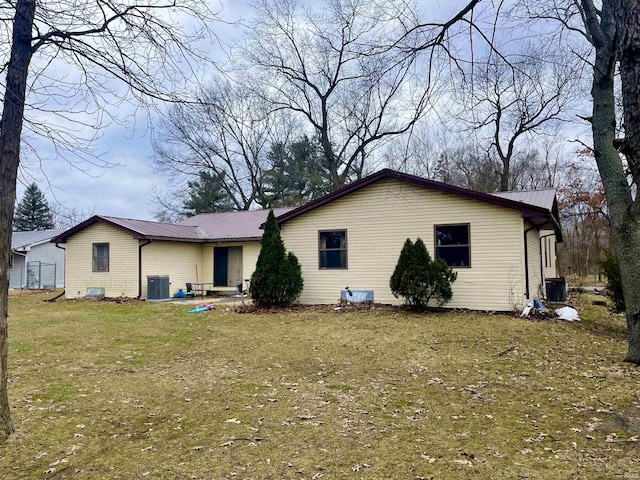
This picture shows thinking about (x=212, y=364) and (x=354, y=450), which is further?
(x=212, y=364)

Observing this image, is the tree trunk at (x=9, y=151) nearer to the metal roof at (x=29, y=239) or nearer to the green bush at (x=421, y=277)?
the green bush at (x=421, y=277)

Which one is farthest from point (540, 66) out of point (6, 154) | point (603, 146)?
point (6, 154)

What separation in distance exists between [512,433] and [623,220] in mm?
4389

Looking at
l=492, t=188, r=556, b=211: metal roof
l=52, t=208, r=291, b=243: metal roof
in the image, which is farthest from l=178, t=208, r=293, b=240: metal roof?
l=492, t=188, r=556, b=211: metal roof

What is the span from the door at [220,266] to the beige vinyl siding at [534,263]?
1208 cm

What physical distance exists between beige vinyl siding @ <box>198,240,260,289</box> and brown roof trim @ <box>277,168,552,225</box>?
4.34 m

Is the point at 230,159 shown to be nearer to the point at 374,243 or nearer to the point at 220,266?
the point at 220,266

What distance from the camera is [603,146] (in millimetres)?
6965

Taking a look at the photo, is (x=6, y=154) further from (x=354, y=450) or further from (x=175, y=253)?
(x=175, y=253)

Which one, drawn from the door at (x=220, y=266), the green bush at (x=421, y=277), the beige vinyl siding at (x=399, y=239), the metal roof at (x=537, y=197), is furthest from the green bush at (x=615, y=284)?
the door at (x=220, y=266)

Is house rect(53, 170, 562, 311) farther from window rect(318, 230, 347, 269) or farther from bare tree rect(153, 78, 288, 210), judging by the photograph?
bare tree rect(153, 78, 288, 210)

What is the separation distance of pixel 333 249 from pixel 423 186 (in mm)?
3359

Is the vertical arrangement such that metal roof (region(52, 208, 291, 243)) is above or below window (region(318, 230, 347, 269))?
above

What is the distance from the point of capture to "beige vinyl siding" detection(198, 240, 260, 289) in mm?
17781
